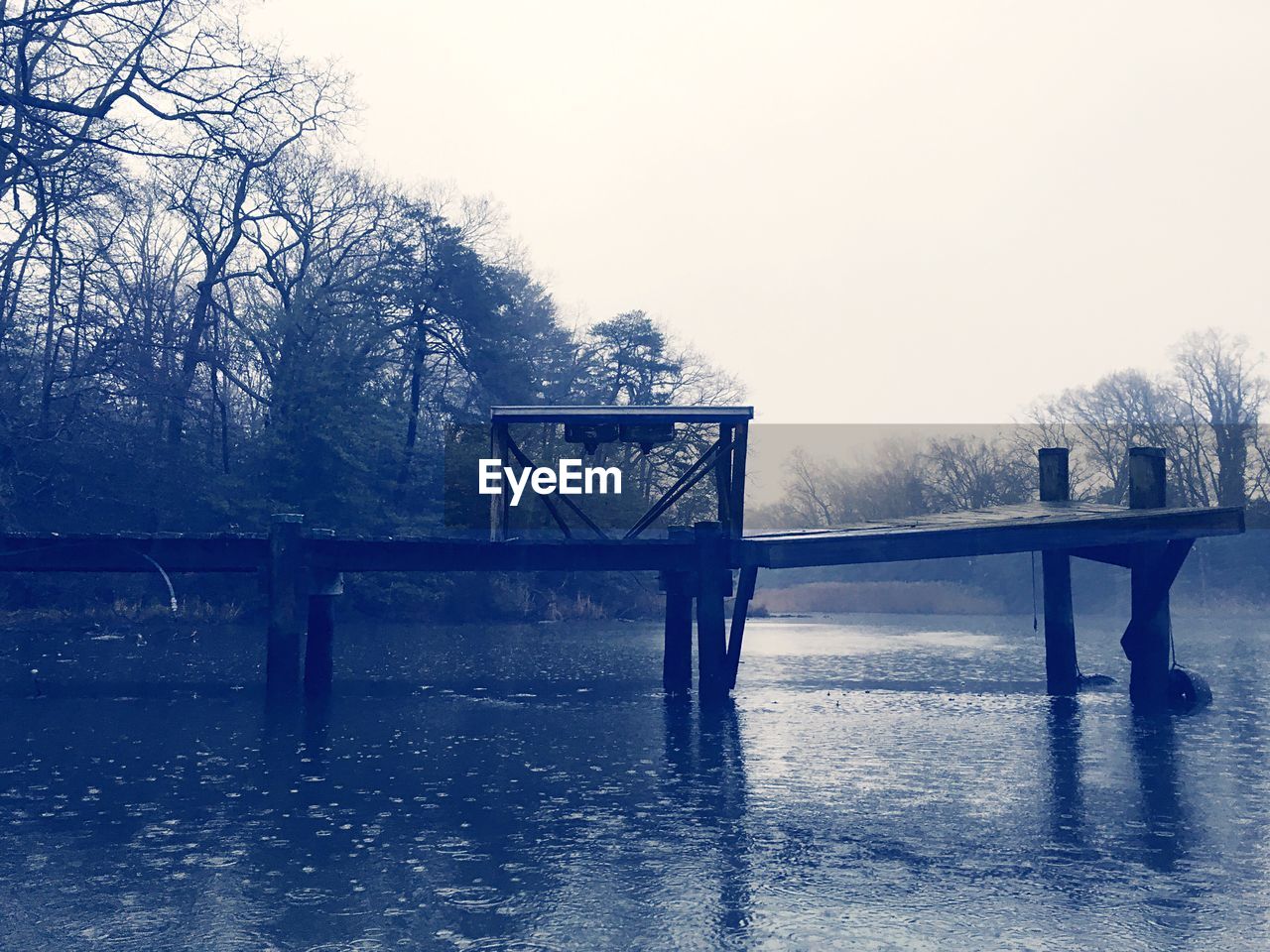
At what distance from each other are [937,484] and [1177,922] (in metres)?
65.1

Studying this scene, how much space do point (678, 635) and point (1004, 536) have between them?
24.2 feet

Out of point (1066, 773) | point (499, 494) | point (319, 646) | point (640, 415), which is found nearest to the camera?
point (1066, 773)

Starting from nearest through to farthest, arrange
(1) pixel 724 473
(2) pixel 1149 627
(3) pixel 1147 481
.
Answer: (3) pixel 1147 481, (2) pixel 1149 627, (1) pixel 724 473

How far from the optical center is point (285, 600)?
23.5m

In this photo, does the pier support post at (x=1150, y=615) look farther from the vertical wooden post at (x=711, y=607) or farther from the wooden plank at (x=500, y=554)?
the wooden plank at (x=500, y=554)

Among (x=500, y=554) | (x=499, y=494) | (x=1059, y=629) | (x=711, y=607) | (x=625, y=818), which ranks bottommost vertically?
(x=625, y=818)

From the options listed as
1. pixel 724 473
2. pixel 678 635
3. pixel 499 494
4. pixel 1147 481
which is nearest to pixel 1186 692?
pixel 1147 481

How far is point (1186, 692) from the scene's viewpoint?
23.5 m

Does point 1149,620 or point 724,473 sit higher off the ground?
point 724,473

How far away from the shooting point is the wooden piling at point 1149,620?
2308cm

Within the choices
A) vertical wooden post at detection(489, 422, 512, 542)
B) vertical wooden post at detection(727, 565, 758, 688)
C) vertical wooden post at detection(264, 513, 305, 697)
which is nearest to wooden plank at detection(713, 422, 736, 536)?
vertical wooden post at detection(727, 565, 758, 688)

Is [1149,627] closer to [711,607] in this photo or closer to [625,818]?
[711,607]

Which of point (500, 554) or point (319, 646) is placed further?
point (319, 646)

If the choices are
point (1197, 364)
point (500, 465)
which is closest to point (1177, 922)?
point (500, 465)
